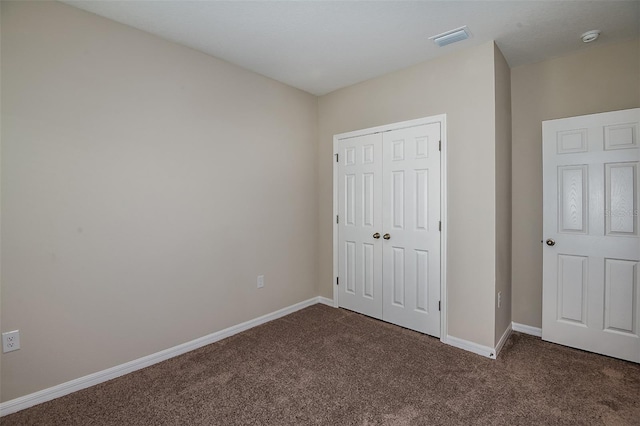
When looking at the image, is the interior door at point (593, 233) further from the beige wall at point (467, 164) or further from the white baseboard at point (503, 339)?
the beige wall at point (467, 164)

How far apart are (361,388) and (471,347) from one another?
115cm

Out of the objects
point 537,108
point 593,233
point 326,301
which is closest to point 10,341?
point 326,301

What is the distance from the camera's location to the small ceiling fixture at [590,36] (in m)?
2.41

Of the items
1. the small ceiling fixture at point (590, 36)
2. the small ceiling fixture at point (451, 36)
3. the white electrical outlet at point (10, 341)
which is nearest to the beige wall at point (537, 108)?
the small ceiling fixture at point (590, 36)

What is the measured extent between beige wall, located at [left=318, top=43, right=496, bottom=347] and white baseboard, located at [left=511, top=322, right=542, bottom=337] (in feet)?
2.49

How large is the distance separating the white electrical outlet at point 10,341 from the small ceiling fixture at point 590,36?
14.8 feet

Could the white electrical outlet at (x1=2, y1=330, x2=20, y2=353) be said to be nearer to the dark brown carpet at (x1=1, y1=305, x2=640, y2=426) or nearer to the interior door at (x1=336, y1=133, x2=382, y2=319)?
the dark brown carpet at (x1=1, y1=305, x2=640, y2=426)

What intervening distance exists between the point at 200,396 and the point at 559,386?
2.44 m

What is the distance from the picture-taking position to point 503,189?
9.27 feet

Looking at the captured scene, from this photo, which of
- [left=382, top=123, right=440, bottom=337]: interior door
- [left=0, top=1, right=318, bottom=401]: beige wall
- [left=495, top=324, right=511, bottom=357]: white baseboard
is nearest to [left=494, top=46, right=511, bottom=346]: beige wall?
[left=495, top=324, right=511, bottom=357]: white baseboard

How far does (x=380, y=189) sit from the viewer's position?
10.9ft

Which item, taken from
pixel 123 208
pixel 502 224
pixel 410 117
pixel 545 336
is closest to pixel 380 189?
pixel 410 117

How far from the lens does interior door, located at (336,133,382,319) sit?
3383 mm

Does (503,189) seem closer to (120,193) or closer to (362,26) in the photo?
(362,26)
